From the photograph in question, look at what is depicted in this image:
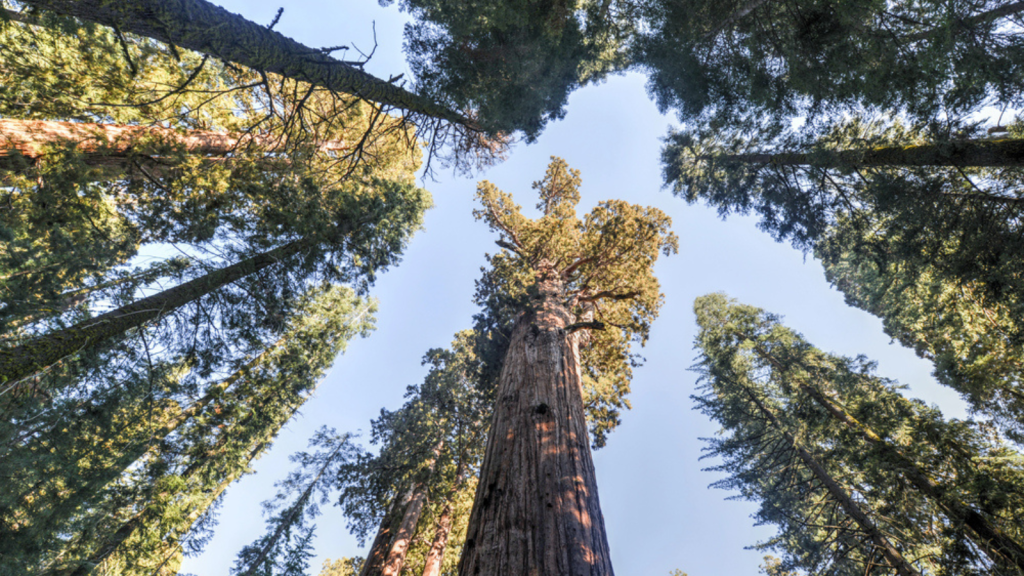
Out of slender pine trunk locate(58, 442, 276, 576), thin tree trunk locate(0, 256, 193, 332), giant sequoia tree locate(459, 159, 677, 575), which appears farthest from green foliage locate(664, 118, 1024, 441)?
slender pine trunk locate(58, 442, 276, 576)

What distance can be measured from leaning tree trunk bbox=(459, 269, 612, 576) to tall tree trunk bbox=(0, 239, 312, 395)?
4.12m

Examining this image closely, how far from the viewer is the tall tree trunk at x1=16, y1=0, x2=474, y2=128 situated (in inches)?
109

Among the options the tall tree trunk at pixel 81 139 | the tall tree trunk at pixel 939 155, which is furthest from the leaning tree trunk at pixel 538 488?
the tall tree trunk at pixel 939 155

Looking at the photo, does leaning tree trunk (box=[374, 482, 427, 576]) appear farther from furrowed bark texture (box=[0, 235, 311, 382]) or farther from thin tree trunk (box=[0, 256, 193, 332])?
thin tree trunk (box=[0, 256, 193, 332])

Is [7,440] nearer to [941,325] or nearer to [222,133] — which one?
[222,133]

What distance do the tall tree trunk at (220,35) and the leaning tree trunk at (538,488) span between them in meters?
3.61

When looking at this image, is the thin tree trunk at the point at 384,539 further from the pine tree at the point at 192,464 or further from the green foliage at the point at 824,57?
the green foliage at the point at 824,57

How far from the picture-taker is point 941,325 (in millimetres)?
7574

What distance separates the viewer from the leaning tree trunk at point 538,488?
1.91 metres

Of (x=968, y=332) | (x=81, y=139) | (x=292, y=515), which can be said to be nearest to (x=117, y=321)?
(x=81, y=139)

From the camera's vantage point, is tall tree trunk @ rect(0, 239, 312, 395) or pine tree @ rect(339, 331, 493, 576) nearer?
tall tree trunk @ rect(0, 239, 312, 395)

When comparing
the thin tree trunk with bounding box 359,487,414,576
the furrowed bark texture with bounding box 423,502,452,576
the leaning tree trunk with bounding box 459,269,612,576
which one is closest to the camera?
the leaning tree trunk with bounding box 459,269,612,576

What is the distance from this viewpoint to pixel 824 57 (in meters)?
4.92

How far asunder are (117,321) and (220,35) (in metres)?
3.52
